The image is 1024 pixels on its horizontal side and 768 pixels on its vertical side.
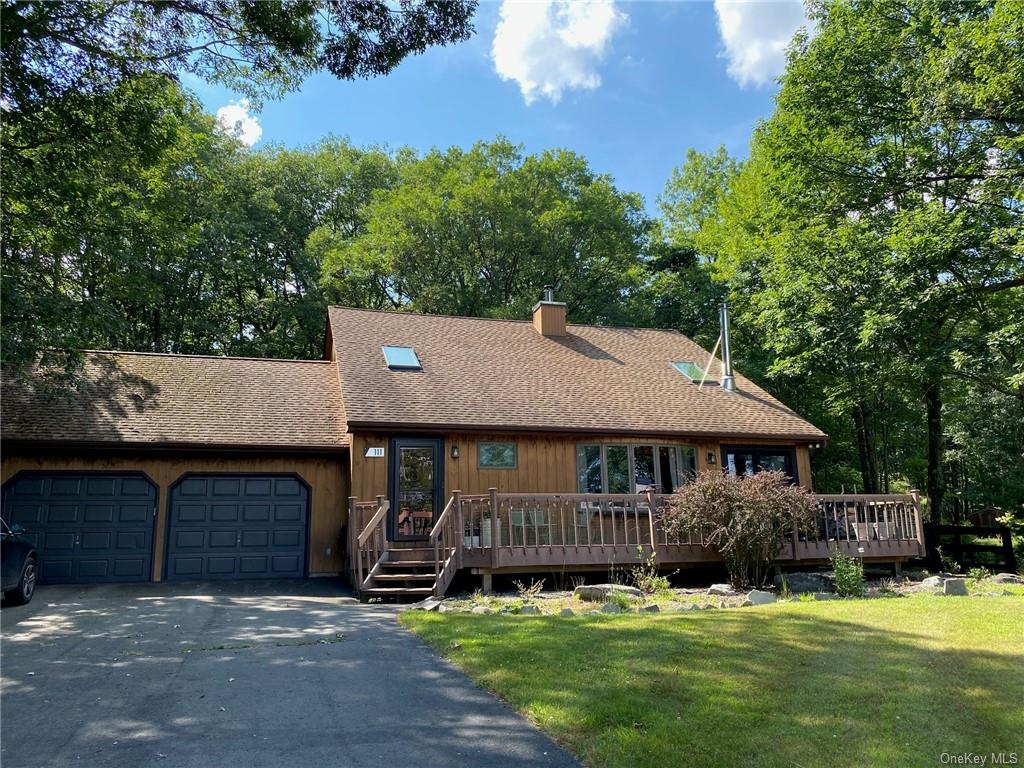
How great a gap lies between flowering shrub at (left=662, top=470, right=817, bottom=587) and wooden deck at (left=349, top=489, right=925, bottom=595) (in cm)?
60

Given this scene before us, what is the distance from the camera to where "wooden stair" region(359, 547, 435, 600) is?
400 inches

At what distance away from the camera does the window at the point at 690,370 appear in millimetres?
16609

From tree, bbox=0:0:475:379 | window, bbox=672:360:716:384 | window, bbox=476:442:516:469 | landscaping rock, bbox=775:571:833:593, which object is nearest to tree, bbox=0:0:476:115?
tree, bbox=0:0:475:379

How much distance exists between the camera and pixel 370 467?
12445 millimetres

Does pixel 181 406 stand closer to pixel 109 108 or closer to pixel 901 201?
pixel 109 108

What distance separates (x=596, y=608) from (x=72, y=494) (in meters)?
9.86

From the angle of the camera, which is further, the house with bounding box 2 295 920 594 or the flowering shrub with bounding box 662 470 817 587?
the house with bounding box 2 295 920 594

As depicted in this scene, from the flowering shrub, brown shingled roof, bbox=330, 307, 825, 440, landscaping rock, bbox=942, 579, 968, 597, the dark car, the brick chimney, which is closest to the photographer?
the dark car

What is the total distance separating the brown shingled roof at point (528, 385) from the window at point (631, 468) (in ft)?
2.01

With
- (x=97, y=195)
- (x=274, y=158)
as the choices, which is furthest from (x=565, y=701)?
(x=274, y=158)

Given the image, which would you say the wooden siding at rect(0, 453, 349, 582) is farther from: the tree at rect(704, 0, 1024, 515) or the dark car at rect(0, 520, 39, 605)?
Result: the tree at rect(704, 0, 1024, 515)

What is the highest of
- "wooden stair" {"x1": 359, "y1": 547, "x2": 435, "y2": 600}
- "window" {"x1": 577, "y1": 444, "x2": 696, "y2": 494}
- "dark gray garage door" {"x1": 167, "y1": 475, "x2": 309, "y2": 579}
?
"window" {"x1": 577, "y1": 444, "x2": 696, "y2": 494}

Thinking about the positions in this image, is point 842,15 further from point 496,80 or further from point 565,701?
point 565,701

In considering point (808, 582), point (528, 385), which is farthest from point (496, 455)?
point (808, 582)
